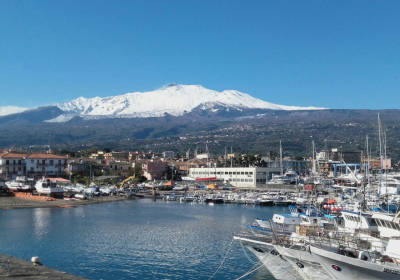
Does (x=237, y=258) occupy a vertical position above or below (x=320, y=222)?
below

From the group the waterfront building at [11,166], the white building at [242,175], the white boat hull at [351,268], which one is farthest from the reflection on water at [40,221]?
the white building at [242,175]

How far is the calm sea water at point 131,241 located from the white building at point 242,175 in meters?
33.2

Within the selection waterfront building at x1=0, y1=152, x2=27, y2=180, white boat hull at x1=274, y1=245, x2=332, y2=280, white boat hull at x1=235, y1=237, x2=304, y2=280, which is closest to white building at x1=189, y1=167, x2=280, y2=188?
waterfront building at x1=0, y1=152, x2=27, y2=180

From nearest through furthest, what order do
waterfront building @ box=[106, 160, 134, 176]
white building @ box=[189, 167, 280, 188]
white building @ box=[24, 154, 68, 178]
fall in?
white building @ box=[24, 154, 68, 178] < white building @ box=[189, 167, 280, 188] < waterfront building @ box=[106, 160, 134, 176]

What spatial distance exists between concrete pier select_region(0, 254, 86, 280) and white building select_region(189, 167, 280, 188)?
2591 inches

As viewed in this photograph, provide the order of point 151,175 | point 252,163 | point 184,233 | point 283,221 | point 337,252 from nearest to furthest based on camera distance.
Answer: point 337,252
point 283,221
point 184,233
point 151,175
point 252,163

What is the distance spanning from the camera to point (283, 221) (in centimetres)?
3014

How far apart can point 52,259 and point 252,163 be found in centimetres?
7772

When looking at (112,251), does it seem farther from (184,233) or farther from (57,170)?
(57,170)

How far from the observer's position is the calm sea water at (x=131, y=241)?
2381 centimetres

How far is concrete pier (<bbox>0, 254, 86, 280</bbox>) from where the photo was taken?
1767 cm

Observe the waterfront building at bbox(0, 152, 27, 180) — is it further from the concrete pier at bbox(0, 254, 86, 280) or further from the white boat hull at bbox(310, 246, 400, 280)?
the white boat hull at bbox(310, 246, 400, 280)

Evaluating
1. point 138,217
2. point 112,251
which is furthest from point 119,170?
point 112,251

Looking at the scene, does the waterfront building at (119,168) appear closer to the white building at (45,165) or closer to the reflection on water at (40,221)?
the white building at (45,165)
